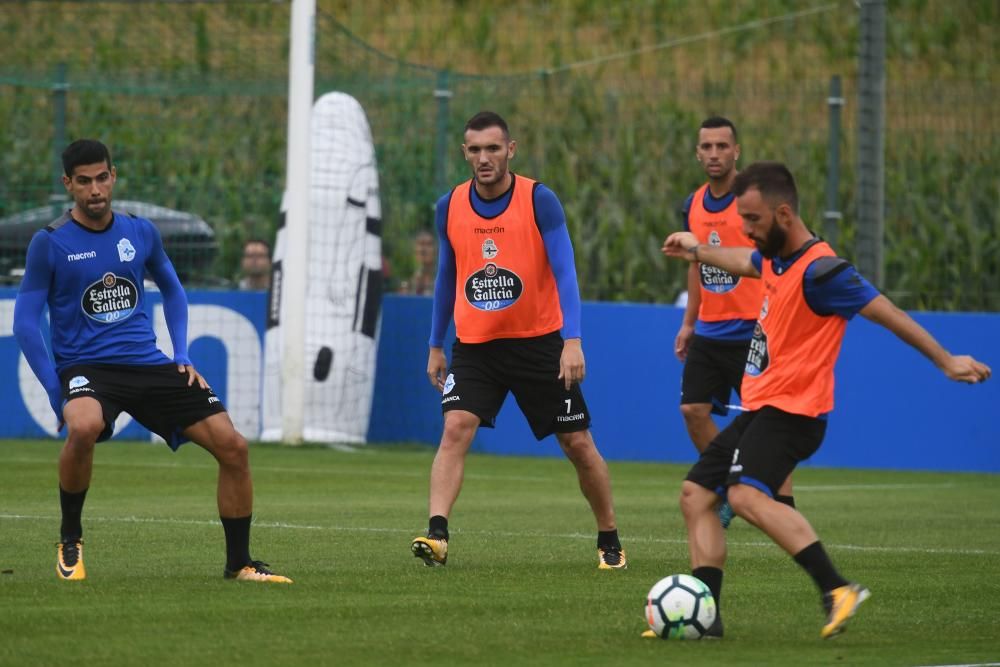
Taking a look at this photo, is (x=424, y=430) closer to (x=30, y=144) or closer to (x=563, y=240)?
(x=30, y=144)

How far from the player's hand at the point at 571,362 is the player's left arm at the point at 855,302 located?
2.41 metres

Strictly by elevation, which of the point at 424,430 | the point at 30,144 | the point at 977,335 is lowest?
the point at 424,430

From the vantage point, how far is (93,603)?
8.72m

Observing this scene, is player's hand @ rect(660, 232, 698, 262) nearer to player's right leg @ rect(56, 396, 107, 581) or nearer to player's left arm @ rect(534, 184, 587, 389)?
player's left arm @ rect(534, 184, 587, 389)

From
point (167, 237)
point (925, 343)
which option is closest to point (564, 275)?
point (925, 343)

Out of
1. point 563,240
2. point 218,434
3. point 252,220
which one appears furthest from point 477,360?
point 252,220

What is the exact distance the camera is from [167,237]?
21969 millimetres

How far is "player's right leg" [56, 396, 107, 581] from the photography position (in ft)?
31.0

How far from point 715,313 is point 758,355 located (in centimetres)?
502

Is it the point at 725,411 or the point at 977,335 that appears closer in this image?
the point at 725,411

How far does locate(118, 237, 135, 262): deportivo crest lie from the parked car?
11.7 metres

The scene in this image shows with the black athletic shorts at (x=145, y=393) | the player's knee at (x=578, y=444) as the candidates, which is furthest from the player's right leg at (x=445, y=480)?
the black athletic shorts at (x=145, y=393)

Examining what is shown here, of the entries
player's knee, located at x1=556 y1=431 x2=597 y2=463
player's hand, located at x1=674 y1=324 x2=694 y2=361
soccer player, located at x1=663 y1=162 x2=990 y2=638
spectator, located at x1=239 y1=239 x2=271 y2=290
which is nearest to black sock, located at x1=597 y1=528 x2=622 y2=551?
player's knee, located at x1=556 y1=431 x2=597 y2=463

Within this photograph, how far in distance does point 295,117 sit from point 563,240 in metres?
9.33
